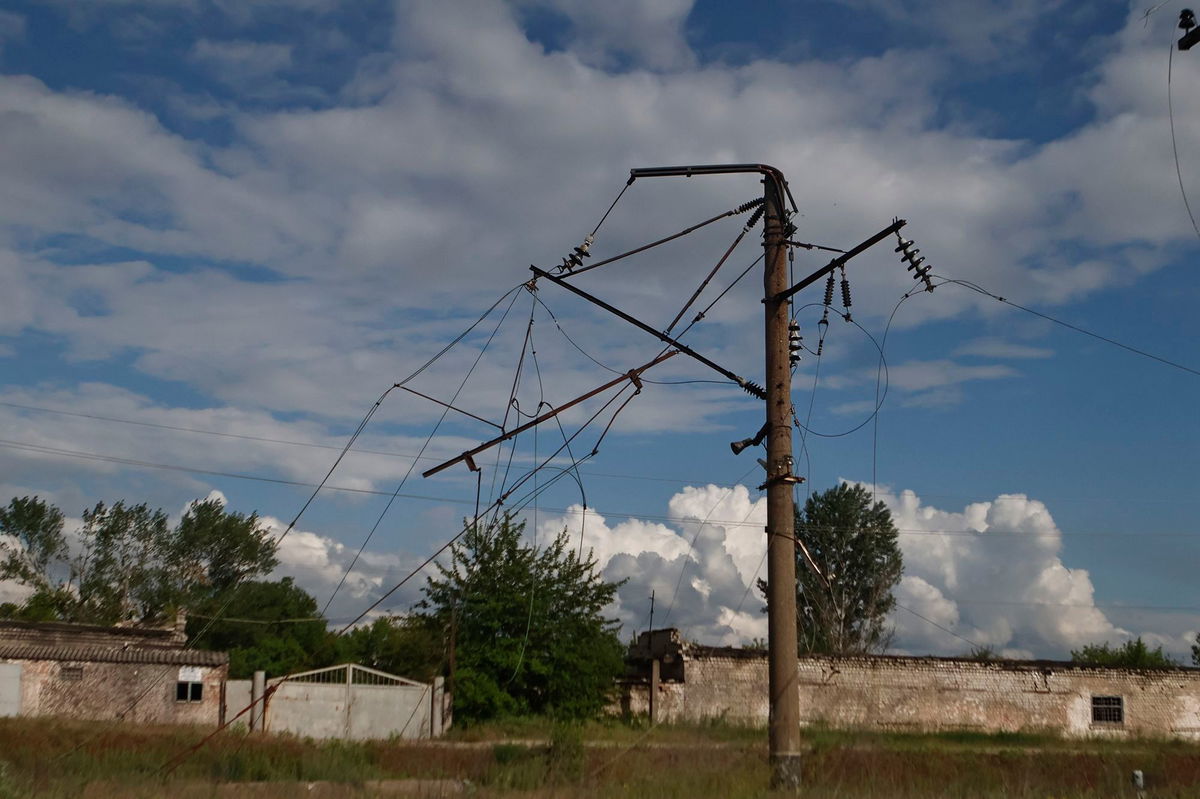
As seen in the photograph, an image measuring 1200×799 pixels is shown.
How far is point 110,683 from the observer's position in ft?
119

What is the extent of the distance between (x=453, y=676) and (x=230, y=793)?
67.8 feet

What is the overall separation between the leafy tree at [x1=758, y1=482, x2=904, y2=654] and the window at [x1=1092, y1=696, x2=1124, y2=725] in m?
17.0

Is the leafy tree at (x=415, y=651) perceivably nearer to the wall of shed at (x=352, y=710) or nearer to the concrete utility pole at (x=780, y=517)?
the wall of shed at (x=352, y=710)

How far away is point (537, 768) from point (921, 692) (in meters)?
26.0

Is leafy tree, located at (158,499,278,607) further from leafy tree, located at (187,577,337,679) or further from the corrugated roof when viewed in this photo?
the corrugated roof

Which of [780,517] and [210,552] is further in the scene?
[210,552]

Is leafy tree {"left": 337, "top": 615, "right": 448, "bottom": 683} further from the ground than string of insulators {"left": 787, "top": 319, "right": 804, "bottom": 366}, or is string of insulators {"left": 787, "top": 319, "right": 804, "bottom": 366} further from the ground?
string of insulators {"left": 787, "top": 319, "right": 804, "bottom": 366}

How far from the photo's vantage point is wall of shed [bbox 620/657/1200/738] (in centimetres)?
3750

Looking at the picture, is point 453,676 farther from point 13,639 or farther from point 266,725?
point 13,639

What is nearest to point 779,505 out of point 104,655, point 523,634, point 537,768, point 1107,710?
point 537,768

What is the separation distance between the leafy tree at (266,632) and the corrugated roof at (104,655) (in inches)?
302

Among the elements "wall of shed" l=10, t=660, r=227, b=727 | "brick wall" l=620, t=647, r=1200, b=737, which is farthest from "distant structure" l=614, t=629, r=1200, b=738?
"wall of shed" l=10, t=660, r=227, b=727

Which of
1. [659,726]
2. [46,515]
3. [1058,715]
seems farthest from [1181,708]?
[46,515]

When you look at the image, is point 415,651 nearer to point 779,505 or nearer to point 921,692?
point 921,692
